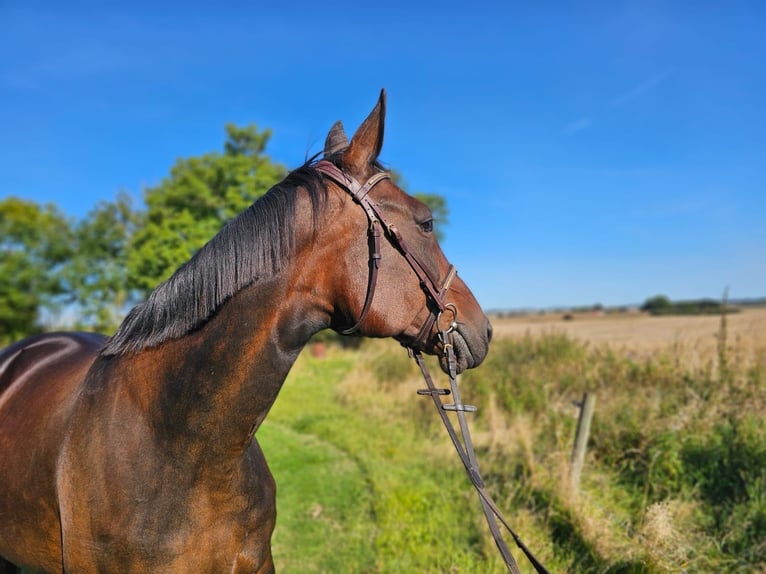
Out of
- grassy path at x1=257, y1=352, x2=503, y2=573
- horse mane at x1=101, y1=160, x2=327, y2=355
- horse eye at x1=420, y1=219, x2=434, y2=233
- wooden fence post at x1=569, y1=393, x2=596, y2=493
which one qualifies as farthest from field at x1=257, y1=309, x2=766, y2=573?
horse mane at x1=101, y1=160, x2=327, y2=355

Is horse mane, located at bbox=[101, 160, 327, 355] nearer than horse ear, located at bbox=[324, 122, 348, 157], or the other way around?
horse mane, located at bbox=[101, 160, 327, 355]

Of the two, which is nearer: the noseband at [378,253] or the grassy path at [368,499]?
the noseband at [378,253]

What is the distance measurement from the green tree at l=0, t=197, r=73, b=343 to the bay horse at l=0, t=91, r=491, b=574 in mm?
28498

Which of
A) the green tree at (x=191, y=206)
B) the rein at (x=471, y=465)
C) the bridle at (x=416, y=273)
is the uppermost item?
the green tree at (x=191, y=206)

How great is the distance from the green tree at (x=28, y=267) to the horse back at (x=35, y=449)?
2732 centimetres

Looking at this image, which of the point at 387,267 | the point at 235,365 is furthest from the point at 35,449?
the point at 387,267

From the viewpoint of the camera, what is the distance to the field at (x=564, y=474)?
400 cm

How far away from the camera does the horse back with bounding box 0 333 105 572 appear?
2.12 metres

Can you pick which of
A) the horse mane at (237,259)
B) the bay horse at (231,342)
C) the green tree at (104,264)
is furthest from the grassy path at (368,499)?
the green tree at (104,264)

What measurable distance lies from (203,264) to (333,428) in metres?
7.65

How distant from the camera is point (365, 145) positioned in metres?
1.90

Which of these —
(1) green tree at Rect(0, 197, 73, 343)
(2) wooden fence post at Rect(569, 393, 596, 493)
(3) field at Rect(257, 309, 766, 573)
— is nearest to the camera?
(3) field at Rect(257, 309, 766, 573)

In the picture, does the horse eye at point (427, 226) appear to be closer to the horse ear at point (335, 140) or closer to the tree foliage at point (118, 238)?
the horse ear at point (335, 140)

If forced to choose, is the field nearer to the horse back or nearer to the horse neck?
the horse back
